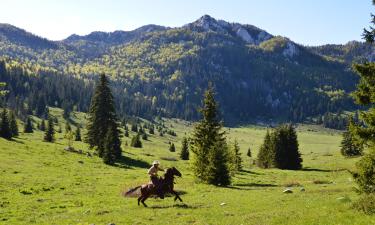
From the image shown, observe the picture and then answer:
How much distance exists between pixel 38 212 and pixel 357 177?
22.5 meters

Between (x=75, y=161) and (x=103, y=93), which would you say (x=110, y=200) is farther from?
(x=103, y=93)

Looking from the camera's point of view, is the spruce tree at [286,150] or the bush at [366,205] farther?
the spruce tree at [286,150]

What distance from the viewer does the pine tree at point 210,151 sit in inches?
1934

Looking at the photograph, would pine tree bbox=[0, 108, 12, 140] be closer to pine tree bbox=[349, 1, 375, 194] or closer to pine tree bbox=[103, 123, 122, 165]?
pine tree bbox=[103, 123, 122, 165]

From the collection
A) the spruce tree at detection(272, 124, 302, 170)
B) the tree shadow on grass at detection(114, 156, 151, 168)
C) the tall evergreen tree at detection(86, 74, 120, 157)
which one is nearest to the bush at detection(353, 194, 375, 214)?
the tree shadow on grass at detection(114, 156, 151, 168)

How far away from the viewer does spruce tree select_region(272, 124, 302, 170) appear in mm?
97188

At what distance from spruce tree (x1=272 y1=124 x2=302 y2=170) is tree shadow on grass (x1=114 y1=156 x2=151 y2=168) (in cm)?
3489

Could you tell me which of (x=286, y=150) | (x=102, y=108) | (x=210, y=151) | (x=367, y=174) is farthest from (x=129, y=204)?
(x=286, y=150)

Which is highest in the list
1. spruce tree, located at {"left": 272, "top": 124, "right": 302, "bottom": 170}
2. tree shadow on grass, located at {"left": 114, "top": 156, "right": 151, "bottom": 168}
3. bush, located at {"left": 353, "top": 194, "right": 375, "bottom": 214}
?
bush, located at {"left": 353, "top": 194, "right": 375, "bottom": 214}

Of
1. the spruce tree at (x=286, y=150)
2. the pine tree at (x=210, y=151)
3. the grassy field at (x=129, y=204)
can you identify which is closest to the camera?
the grassy field at (x=129, y=204)

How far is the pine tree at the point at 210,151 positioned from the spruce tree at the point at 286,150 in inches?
1692

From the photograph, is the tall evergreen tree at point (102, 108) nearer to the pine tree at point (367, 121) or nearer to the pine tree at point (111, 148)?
the pine tree at point (111, 148)

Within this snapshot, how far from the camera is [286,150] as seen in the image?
98.5 metres

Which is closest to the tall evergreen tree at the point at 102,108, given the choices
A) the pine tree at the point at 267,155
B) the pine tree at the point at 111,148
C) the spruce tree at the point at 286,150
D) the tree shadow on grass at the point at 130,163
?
the pine tree at the point at 111,148
